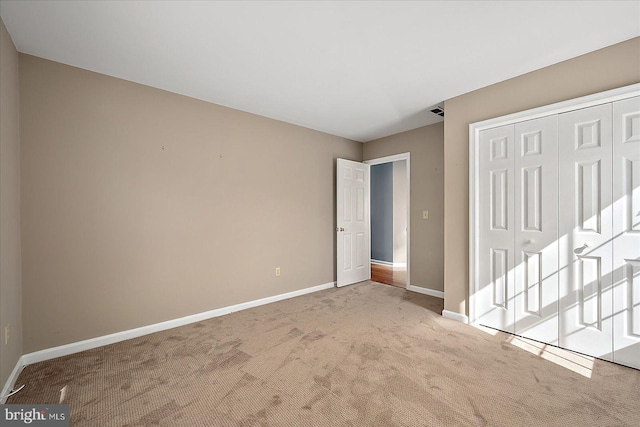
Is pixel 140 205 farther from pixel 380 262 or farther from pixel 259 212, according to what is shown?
pixel 380 262

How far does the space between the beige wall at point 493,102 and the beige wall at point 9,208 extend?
401 centimetres

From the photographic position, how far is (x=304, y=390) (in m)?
1.96

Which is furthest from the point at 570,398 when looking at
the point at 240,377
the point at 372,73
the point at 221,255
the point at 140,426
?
the point at 221,255

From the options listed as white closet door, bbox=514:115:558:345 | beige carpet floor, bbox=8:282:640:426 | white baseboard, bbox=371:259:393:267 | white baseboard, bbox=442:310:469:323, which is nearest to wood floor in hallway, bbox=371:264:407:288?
→ white baseboard, bbox=371:259:393:267

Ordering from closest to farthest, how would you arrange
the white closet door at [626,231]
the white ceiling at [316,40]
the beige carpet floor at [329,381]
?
the beige carpet floor at [329,381]
the white ceiling at [316,40]
the white closet door at [626,231]

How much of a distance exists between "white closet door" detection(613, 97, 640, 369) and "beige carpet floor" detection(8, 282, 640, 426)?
9.5 inches

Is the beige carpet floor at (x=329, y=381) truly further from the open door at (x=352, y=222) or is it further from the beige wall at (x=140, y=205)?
the open door at (x=352, y=222)

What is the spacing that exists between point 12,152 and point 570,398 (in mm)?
4448

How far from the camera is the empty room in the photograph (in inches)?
73.8

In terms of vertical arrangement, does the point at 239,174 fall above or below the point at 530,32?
below

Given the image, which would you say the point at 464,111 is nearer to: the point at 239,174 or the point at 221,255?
the point at 239,174

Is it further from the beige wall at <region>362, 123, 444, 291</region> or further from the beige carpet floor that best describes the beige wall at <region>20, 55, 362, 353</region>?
the beige wall at <region>362, 123, 444, 291</region>

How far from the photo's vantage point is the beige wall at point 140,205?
2.41 metres

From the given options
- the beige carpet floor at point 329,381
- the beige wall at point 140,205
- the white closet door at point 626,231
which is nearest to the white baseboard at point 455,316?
the beige carpet floor at point 329,381
